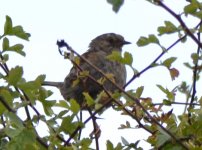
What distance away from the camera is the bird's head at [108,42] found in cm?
809

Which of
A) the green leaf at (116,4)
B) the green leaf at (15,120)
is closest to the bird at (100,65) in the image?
the green leaf at (15,120)

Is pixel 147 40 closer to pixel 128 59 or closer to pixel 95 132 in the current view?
pixel 128 59

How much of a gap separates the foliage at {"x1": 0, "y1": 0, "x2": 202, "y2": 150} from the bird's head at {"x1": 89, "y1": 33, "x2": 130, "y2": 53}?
5567 mm

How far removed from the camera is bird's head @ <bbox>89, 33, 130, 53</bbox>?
26.5 ft

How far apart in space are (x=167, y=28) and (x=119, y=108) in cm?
43

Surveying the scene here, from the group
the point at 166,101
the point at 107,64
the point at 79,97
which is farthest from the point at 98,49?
the point at 166,101

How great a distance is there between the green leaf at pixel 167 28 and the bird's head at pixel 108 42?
230 inches

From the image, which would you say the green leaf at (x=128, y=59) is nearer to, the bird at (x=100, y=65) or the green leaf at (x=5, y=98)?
the green leaf at (x=5, y=98)

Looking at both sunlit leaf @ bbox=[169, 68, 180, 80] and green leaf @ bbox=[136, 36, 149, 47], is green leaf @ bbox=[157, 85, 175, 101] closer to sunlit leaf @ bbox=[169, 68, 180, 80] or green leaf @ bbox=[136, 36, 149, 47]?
sunlit leaf @ bbox=[169, 68, 180, 80]

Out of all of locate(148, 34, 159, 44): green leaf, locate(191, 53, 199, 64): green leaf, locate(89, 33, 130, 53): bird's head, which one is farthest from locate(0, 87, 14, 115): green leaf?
locate(89, 33, 130, 53): bird's head

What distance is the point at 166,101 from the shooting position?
2391mm

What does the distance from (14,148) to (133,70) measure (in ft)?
2.25

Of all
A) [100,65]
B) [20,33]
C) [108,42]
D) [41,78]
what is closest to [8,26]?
[20,33]

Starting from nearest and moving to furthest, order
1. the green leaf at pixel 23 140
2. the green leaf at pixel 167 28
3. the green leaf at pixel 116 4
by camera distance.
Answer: the green leaf at pixel 116 4 < the green leaf at pixel 23 140 < the green leaf at pixel 167 28
